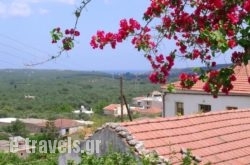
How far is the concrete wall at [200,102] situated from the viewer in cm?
2077

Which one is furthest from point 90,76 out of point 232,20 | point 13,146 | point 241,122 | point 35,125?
point 232,20

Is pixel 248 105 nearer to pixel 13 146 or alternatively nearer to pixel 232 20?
pixel 13 146

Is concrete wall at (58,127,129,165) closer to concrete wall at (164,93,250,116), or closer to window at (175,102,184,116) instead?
concrete wall at (164,93,250,116)

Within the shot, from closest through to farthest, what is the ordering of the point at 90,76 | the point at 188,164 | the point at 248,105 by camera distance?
the point at 188,164, the point at 248,105, the point at 90,76

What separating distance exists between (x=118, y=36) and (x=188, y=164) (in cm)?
172

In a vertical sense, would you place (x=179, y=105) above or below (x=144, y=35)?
below

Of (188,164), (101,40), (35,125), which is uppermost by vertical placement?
(101,40)

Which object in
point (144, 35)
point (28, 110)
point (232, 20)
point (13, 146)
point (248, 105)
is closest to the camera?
point (232, 20)

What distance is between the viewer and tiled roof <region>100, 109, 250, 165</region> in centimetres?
959

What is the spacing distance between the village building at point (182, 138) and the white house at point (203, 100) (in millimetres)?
7721

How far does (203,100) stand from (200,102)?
0.30 meters

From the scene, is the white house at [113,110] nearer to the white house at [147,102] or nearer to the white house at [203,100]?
the white house at [147,102]

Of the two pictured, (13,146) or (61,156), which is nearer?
(61,156)

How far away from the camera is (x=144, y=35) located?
15.0 feet
